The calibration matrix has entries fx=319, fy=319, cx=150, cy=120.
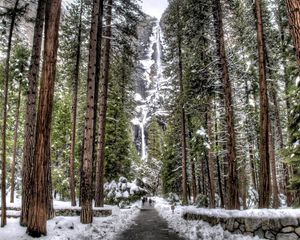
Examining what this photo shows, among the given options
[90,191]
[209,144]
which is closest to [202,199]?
[209,144]

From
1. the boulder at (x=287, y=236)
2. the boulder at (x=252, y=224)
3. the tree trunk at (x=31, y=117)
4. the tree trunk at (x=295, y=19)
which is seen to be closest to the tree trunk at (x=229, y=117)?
the boulder at (x=252, y=224)

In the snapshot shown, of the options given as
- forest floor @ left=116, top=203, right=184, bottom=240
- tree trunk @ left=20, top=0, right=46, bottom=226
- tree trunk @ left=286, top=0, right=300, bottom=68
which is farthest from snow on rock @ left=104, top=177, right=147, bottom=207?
tree trunk @ left=286, top=0, right=300, bottom=68

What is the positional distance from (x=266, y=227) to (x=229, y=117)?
5707 millimetres

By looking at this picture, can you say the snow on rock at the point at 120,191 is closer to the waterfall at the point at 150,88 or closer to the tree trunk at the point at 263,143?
the tree trunk at the point at 263,143

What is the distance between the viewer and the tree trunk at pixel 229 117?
455 inches

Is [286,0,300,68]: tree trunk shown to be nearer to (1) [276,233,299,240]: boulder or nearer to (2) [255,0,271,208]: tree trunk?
(1) [276,233,299,240]: boulder

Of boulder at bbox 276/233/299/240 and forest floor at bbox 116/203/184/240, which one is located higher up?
boulder at bbox 276/233/299/240

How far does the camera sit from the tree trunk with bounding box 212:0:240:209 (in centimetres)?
1155

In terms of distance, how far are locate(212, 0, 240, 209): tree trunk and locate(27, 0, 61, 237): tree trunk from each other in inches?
263

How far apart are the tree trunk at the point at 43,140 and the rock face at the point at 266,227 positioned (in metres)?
4.82

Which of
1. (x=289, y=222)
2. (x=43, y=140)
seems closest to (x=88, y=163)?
(x=43, y=140)

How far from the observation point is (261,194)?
978 cm

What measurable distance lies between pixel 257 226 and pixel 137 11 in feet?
39.1

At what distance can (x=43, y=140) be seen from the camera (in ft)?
25.7
